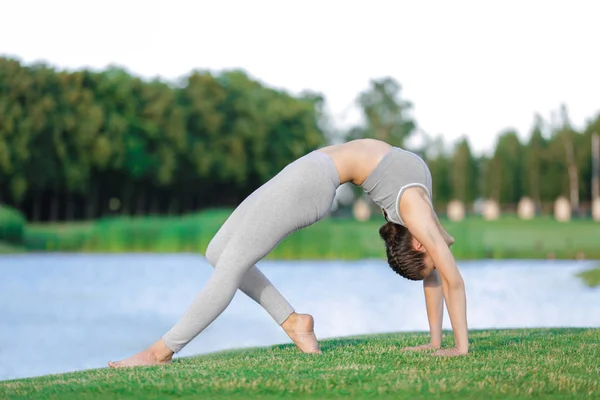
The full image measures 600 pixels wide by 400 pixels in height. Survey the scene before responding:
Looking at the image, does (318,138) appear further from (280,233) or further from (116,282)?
(280,233)

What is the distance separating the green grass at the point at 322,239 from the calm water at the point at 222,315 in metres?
0.58

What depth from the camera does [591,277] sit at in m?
20.3

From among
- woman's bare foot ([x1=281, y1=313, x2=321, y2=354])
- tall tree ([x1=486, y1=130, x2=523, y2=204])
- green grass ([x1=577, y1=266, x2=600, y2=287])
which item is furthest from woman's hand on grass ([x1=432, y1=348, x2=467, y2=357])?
tall tree ([x1=486, y1=130, x2=523, y2=204])

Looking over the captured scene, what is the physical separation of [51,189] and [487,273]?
27.3 metres

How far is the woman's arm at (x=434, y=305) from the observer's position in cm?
515

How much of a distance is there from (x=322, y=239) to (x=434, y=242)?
2138 centimetres

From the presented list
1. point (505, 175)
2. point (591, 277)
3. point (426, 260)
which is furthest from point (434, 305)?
point (505, 175)

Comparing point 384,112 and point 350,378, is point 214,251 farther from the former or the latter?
point 384,112

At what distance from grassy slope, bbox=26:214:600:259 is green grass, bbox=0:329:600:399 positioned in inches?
783

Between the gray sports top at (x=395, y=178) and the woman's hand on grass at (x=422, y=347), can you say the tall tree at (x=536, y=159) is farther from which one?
the gray sports top at (x=395, y=178)

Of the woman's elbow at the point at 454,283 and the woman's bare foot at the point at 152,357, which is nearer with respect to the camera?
the woman's elbow at the point at 454,283

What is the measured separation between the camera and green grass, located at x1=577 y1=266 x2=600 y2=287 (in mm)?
19642

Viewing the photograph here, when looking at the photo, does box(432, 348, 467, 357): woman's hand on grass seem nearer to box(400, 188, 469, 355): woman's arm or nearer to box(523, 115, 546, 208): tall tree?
box(400, 188, 469, 355): woman's arm

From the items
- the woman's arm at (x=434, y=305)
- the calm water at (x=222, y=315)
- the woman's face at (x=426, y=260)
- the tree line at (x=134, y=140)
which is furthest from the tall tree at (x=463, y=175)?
the woman's face at (x=426, y=260)
